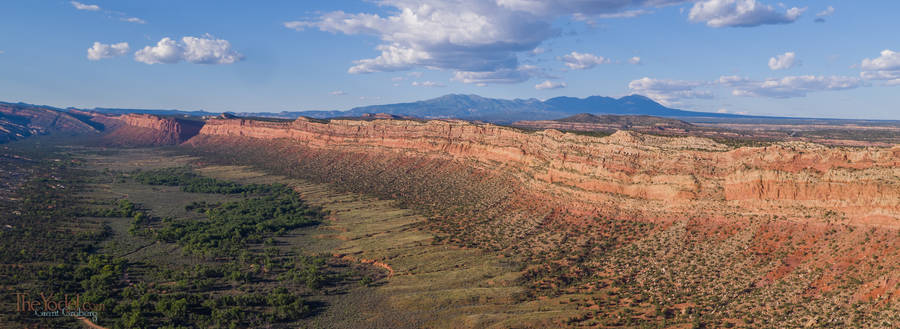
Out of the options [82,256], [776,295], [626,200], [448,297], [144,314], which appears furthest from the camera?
[626,200]

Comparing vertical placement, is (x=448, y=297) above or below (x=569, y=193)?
below

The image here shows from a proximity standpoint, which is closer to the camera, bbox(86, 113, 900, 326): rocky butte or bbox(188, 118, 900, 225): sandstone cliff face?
bbox(86, 113, 900, 326): rocky butte

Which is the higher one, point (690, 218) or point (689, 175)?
point (689, 175)

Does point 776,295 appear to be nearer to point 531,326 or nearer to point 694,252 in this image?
point 694,252

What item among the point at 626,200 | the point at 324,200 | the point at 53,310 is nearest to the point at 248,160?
the point at 324,200

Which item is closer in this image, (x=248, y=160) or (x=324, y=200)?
(x=324, y=200)

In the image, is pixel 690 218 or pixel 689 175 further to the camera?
pixel 689 175

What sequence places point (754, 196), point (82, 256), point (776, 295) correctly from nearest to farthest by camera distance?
point (776, 295)
point (754, 196)
point (82, 256)

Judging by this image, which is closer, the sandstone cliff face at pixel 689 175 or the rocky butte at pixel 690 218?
the rocky butte at pixel 690 218
